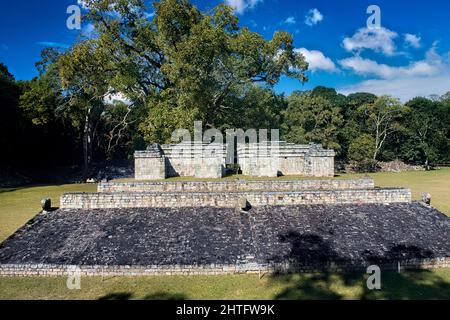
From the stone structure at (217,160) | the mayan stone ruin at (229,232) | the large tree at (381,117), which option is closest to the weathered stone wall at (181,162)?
the stone structure at (217,160)

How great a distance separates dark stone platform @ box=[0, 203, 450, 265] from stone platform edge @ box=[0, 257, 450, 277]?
0.15 meters

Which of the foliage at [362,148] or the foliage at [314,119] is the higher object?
the foliage at [314,119]

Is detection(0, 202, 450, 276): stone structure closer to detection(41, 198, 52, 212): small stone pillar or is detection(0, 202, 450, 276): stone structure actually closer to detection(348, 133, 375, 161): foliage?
detection(41, 198, 52, 212): small stone pillar

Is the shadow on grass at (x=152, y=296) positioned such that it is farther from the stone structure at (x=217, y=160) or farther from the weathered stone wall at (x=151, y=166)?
the weathered stone wall at (x=151, y=166)

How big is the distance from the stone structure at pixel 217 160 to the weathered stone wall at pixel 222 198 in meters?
5.57

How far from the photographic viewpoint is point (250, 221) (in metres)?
10.8

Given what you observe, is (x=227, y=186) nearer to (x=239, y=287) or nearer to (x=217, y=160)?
(x=217, y=160)

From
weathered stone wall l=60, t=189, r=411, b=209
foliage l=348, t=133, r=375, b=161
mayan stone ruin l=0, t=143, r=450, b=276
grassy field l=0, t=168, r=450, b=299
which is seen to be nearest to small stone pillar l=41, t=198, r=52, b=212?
mayan stone ruin l=0, t=143, r=450, b=276

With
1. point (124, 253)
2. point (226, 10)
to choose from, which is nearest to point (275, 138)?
point (226, 10)

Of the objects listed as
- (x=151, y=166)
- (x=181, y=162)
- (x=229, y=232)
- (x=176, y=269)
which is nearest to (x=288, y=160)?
(x=181, y=162)

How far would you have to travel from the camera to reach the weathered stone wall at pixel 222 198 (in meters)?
11.7

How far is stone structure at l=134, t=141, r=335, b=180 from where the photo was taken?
1747cm

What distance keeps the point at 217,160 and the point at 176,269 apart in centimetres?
902

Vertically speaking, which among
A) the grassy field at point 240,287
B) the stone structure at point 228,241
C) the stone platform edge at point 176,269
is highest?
the stone structure at point 228,241
